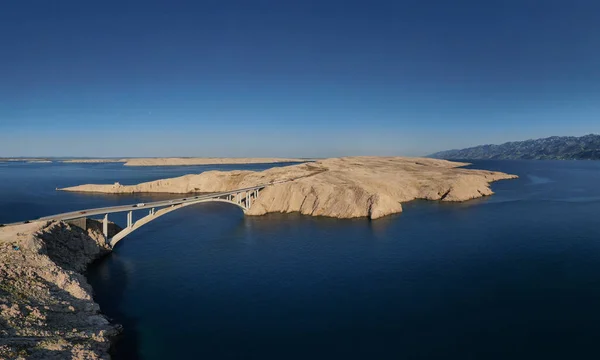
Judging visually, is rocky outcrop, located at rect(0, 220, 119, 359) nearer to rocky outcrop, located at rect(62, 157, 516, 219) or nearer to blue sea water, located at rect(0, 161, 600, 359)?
blue sea water, located at rect(0, 161, 600, 359)

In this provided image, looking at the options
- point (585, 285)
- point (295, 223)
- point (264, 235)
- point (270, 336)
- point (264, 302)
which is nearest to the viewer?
point (270, 336)

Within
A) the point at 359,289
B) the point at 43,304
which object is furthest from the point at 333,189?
the point at 43,304

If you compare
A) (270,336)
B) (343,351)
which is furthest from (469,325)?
A: (270,336)

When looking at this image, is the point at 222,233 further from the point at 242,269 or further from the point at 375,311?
the point at 375,311

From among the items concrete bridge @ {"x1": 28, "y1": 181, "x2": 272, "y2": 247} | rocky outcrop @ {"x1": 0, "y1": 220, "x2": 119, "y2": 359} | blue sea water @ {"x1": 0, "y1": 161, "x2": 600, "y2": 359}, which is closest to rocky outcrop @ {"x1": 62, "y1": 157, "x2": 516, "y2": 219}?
concrete bridge @ {"x1": 28, "y1": 181, "x2": 272, "y2": 247}

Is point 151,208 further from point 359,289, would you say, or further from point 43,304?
point 359,289

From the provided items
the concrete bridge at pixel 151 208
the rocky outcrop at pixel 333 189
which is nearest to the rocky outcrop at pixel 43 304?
the concrete bridge at pixel 151 208
